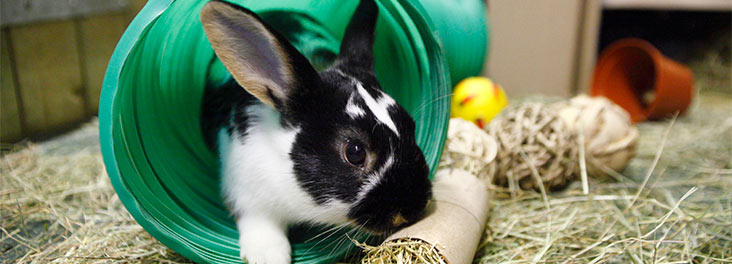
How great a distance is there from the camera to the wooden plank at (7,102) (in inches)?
116

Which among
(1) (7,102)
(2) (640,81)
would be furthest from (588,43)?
(1) (7,102)

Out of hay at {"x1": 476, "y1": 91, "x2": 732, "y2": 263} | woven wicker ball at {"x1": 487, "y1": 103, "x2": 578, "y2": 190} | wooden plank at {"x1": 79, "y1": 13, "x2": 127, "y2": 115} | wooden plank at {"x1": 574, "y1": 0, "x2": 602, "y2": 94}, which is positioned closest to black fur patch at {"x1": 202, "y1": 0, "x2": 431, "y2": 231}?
hay at {"x1": 476, "y1": 91, "x2": 732, "y2": 263}

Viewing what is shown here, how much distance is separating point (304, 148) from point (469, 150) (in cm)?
85

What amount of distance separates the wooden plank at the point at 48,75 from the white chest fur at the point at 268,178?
6.11ft

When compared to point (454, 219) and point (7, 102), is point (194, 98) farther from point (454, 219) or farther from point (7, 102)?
point (7, 102)

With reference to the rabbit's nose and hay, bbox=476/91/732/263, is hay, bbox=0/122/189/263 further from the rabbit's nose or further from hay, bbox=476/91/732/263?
hay, bbox=476/91/732/263

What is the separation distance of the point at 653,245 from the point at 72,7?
3244 mm

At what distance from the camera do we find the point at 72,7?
10.9ft

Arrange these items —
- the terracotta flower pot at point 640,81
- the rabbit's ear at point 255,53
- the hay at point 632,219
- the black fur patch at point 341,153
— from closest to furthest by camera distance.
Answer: the rabbit's ear at point 255,53
the black fur patch at point 341,153
the hay at point 632,219
the terracotta flower pot at point 640,81

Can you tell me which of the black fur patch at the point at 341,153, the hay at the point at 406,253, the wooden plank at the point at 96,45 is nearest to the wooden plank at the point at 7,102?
the wooden plank at the point at 96,45

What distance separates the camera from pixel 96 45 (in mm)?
3566

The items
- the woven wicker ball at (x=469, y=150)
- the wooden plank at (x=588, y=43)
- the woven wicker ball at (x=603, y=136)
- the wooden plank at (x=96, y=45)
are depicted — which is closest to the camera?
the woven wicker ball at (x=469, y=150)

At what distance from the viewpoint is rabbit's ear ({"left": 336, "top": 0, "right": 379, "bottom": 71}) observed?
2010mm

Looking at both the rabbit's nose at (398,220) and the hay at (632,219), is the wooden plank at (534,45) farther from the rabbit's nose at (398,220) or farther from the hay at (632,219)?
the rabbit's nose at (398,220)
